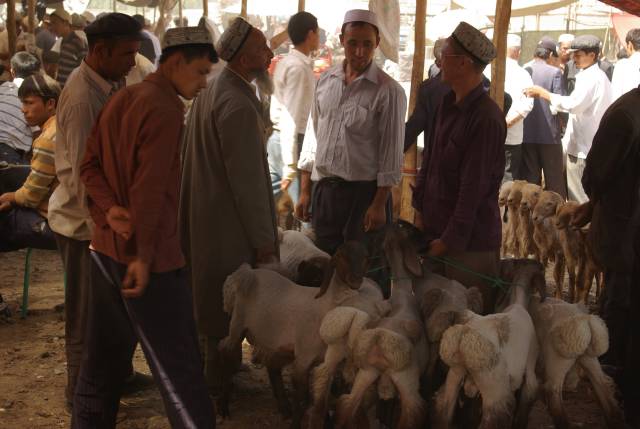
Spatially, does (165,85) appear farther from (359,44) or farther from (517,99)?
(517,99)

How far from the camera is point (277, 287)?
4.44 m

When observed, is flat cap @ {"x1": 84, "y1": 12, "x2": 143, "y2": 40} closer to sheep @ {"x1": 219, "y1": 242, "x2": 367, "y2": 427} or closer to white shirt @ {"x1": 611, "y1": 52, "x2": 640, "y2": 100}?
sheep @ {"x1": 219, "y1": 242, "x2": 367, "y2": 427}

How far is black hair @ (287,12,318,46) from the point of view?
812cm

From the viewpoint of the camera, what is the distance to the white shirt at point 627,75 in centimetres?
941

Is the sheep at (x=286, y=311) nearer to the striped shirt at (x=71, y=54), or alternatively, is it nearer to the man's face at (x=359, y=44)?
the man's face at (x=359, y=44)

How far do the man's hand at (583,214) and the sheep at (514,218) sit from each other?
211cm

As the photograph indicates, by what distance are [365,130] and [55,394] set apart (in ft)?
8.56

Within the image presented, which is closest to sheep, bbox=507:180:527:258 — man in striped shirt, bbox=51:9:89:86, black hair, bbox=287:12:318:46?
black hair, bbox=287:12:318:46

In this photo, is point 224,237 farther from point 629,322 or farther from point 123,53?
point 629,322

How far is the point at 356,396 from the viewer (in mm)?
3777

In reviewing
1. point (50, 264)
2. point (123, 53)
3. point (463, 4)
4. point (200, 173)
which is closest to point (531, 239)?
point (200, 173)

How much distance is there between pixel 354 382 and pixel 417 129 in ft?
9.17

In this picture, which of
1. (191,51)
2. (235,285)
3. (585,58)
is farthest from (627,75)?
(191,51)

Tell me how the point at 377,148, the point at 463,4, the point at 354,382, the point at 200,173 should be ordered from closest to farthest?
the point at 354,382
the point at 200,173
the point at 377,148
the point at 463,4
